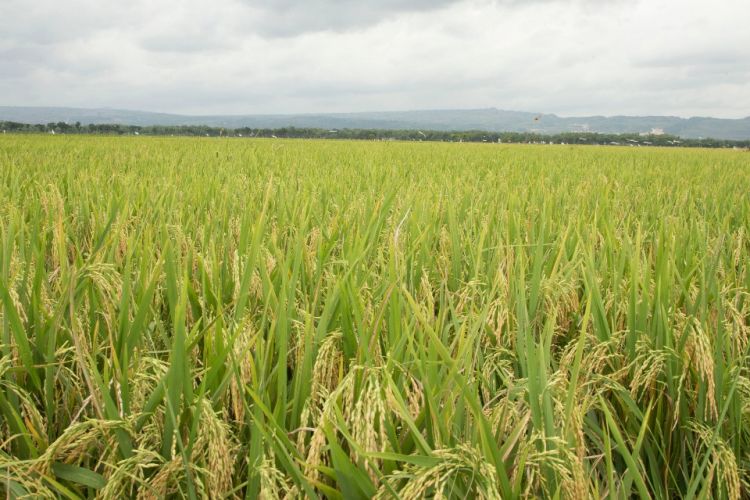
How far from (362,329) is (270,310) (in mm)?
545

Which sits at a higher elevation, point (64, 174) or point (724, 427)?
point (64, 174)

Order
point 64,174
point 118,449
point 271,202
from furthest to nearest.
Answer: point 64,174
point 271,202
point 118,449

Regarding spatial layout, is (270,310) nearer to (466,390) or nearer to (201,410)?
(201,410)

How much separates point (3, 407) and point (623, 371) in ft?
4.52

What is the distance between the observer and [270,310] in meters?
1.47

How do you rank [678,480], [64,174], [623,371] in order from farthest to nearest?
[64,174], [623,371], [678,480]

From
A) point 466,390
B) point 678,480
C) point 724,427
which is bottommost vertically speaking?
point 678,480

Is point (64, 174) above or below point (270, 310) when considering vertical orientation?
above

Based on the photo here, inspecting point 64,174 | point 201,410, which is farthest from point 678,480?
point 64,174

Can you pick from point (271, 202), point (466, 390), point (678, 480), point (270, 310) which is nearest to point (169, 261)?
point (270, 310)

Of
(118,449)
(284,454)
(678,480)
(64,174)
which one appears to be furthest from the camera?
(64,174)

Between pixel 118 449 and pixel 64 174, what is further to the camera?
pixel 64 174

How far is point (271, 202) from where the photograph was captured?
333 centimetres

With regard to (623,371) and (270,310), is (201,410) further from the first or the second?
(623,371)
